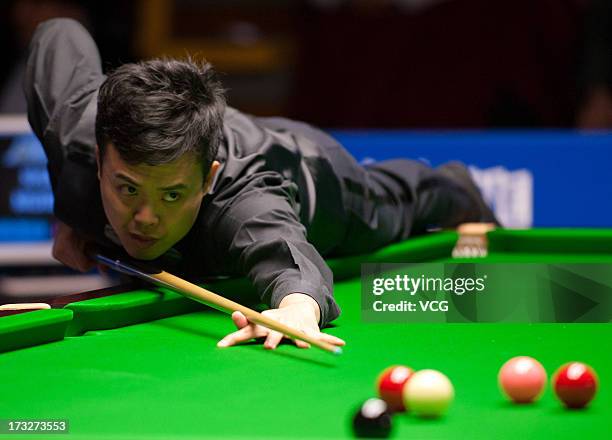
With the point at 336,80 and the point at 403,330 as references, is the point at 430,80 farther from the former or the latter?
the point at 403,330

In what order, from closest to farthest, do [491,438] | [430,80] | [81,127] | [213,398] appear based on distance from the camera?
1. [491,438]
2. [213,398]
3. [81,127]
4. [430,80]

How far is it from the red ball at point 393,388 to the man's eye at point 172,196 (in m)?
0.98

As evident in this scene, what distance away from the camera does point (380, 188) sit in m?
3.89

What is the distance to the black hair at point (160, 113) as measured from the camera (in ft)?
8.65

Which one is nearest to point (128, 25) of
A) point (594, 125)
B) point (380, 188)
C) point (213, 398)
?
point (594, 125)

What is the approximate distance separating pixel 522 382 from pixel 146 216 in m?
1.15

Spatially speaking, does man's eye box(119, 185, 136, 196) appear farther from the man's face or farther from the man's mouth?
the man's mouth

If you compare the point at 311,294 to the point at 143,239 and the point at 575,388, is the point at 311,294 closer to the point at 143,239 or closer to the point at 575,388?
the point at 143,239

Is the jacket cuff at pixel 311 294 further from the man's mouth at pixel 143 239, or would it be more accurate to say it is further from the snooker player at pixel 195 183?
the man's mouth at pixel 143 239

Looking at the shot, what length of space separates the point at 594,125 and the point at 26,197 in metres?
3.36

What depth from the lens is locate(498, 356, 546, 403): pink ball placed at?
1891mm

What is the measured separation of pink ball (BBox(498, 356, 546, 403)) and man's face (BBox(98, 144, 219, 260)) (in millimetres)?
1070

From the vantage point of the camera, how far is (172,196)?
271cm

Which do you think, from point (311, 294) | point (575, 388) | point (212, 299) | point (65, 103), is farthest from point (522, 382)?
point (65, 103)
